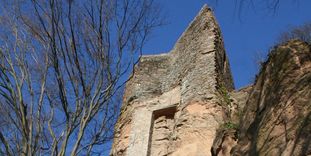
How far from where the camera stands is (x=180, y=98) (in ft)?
29.2

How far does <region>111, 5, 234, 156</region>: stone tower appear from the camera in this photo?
781 cm

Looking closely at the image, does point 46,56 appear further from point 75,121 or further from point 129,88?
point 129,88

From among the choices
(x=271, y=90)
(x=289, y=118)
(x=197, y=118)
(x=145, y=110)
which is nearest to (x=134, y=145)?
(x=145, y=110)

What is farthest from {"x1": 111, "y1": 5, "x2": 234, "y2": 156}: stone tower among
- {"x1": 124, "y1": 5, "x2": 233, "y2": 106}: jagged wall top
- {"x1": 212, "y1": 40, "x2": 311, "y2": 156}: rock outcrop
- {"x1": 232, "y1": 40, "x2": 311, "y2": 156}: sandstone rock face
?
{"x1": 232, "y1": 40, "x2": 311, "y2": 156}: sandstone rock face

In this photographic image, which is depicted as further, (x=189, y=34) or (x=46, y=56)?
(x=189, y=34)

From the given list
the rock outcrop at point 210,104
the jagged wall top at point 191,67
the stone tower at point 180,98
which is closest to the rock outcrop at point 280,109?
the rock outcrop at point 210,104

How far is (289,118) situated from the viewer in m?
4.45

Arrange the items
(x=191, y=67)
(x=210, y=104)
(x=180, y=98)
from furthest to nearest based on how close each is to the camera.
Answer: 1. (x=191, y=67)
2. (x=180, y=98)
3. (x=210, y=104)

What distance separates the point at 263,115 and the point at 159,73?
544 cm

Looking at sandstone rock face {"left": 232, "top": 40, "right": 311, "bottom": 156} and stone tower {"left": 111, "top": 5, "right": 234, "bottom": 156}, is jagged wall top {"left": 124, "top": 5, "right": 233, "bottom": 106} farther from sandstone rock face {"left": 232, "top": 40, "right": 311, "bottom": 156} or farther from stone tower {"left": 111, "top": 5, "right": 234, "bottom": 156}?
sandstone rock face {"left": 232, "top": 40, "right": 311, "bottom": 156}

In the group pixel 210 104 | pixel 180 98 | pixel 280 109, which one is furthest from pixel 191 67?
pixel 280 109

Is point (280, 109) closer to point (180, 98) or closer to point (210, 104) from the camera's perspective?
point (210, 104)

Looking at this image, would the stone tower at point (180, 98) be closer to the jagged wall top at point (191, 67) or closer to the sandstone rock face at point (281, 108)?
the jagged wall top at point (191, 67)

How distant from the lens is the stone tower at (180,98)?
7812 mm
